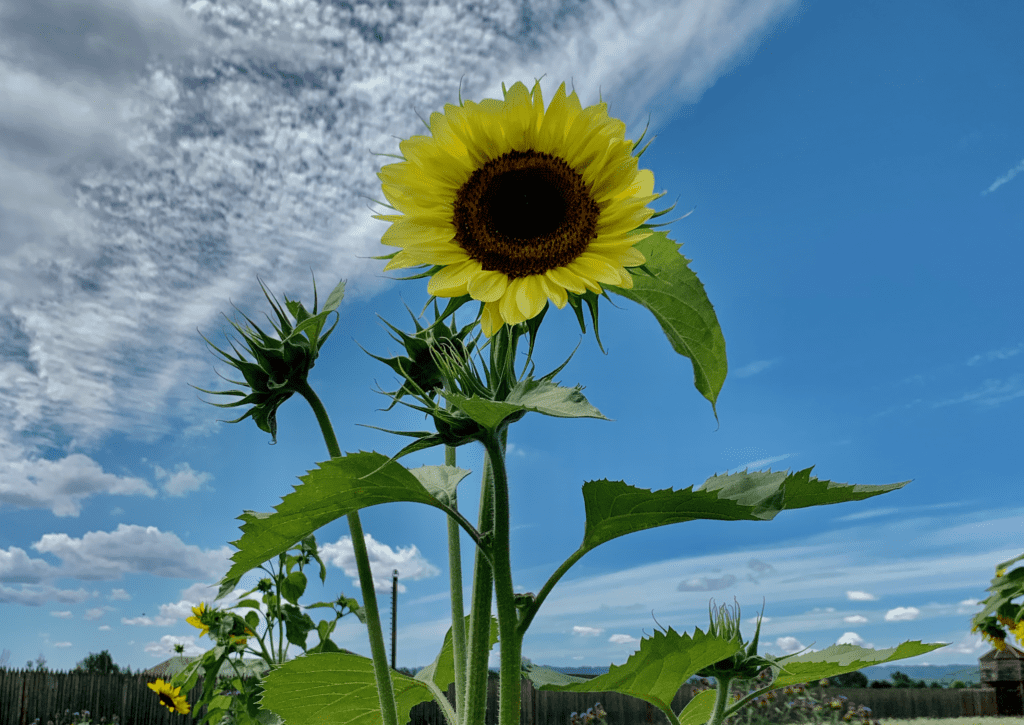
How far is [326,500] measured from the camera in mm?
961

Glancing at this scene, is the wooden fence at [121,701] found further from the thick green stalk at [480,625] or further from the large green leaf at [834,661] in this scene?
the thick green stalk at [480,625]

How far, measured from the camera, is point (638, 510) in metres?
0.99

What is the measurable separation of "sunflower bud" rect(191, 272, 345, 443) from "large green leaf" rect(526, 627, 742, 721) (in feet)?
1.82

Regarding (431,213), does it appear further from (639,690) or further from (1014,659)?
(1014,659)

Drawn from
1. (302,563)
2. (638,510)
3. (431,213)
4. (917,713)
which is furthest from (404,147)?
(917,713)

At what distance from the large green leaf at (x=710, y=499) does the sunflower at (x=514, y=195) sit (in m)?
0.27

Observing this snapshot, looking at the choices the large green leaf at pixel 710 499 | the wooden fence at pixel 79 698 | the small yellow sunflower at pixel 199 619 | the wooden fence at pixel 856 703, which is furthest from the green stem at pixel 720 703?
the wooden fence at pixel 79 698

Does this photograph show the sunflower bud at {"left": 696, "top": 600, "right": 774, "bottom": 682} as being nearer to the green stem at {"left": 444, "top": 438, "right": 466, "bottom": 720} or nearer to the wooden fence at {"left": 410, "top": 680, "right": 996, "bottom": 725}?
the green stem at {"left": 444, "top": 438, "right": 466, "bottom": 720}

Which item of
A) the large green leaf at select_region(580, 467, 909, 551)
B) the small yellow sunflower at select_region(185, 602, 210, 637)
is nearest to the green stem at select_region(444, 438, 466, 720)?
the large green leaf at select_region(580, 467, 909, 551)

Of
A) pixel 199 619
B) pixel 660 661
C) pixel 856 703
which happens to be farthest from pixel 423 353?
pixel 856 703

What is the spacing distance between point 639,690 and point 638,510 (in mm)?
340

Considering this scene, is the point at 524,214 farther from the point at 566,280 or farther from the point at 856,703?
the point at 856,703

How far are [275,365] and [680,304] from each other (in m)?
0.60

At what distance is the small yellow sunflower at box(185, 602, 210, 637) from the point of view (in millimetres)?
3407
